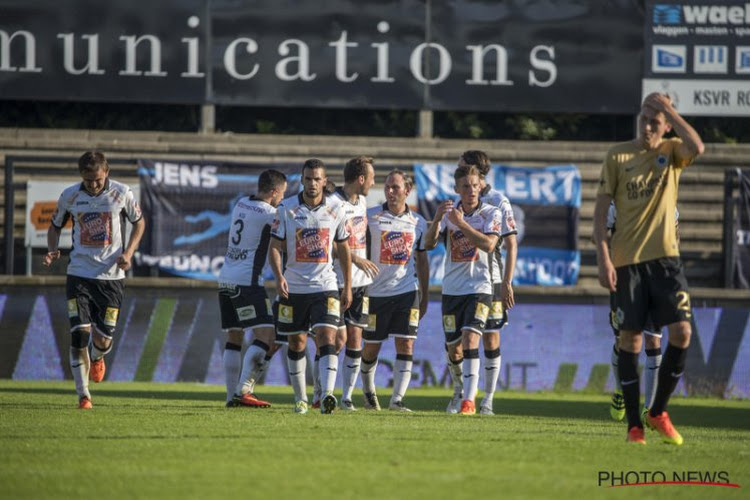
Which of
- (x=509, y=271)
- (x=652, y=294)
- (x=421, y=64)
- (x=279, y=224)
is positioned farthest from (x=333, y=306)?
(x=421, y=64)

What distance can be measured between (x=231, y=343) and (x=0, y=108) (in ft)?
36.0

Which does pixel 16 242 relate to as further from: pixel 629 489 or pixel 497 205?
pixel 629 489

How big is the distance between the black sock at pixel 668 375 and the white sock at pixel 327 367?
350cm

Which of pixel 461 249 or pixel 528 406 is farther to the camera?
pixel 528 406

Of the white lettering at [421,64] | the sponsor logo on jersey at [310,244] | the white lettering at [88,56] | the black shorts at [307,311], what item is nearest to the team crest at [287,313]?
the black shorts at [307,311]

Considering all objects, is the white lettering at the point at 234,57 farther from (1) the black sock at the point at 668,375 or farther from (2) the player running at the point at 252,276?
(1) the black sock at the point at 668,375

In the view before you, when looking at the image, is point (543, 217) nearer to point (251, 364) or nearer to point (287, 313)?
point (251, 364)

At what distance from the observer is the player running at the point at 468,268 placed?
12.2 metres

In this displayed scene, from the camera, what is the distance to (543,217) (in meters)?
19.3

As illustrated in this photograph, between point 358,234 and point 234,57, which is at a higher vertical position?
point 234,57

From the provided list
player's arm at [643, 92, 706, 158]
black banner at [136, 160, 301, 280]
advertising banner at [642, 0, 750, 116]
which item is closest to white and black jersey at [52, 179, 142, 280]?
player's arm at [643, 92, 706, 158]

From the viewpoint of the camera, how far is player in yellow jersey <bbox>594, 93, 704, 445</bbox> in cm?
873

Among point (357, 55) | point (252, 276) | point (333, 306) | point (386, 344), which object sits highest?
point (357, 55)

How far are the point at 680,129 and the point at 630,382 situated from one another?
A: 1866 mm
